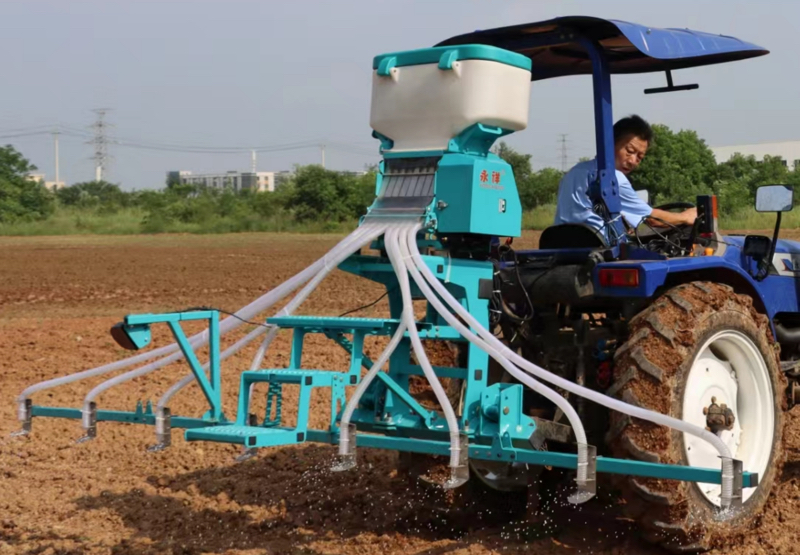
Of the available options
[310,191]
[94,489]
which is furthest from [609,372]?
[310,191]

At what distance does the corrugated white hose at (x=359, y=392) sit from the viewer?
429cm

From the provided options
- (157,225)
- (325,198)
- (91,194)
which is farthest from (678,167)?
(91,194)

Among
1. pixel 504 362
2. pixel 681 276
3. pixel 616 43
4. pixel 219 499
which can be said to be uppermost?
pixel 616 43

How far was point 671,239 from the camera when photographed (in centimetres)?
570

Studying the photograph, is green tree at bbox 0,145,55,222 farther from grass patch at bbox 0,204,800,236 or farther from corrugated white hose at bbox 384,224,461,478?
corrugated white hose at bbox 384,224,461,478

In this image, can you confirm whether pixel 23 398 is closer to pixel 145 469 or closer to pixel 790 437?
pixel 145 469

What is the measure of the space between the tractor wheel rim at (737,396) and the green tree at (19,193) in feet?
141

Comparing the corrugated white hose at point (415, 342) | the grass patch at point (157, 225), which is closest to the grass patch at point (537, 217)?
the grass patch at point (157, 225)

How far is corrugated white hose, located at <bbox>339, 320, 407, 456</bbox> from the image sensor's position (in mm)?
4289

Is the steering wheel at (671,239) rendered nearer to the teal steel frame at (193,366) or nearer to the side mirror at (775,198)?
the side mirror at (775,198)

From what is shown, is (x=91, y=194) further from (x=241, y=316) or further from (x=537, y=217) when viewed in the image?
(x=241, y=316)

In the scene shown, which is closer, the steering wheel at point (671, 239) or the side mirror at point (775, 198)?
the side mirror at point (775, 198)

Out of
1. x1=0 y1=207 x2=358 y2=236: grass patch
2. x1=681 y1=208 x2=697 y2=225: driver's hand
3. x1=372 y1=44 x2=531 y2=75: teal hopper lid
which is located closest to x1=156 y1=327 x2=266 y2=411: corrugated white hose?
x1=372 y1=44 x2=531 y2=75: teal hopper lid

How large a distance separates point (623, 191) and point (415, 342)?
1510mm
